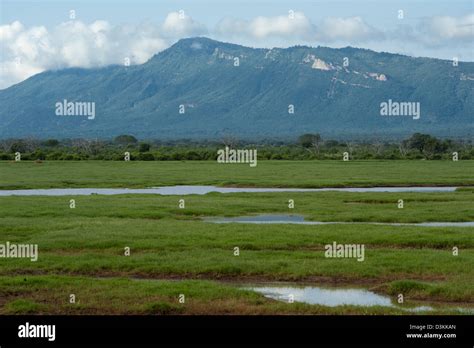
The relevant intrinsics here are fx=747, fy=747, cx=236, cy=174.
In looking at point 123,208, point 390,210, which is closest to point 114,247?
point 123,208

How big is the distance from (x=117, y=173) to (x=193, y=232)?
39.4 metres

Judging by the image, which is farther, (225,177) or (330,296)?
(225,177)

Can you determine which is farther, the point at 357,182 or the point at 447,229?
the point at 357,182

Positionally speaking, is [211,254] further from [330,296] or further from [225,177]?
[225,177]

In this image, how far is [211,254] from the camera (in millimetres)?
21359

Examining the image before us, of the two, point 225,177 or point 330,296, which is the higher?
point 225,177

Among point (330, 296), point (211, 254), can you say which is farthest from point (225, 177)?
point (330, 296)

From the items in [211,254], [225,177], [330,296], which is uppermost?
[225,177]

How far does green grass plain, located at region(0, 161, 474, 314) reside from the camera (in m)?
16.3

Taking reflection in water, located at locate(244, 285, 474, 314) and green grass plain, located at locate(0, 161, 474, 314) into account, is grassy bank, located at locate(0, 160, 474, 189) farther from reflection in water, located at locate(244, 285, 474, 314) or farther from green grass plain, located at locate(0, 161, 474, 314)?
reflection in water, located at locate(244, 285, 474, 314)

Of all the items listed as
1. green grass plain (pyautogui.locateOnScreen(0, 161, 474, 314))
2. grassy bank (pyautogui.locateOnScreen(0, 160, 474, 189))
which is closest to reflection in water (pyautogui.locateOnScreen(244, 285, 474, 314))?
green grass plain (pyautogui.locateOnScreen(0, 161, 474, 314))

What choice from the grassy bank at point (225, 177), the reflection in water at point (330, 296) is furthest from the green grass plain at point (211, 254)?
the grassy bank at point (225, 177)
